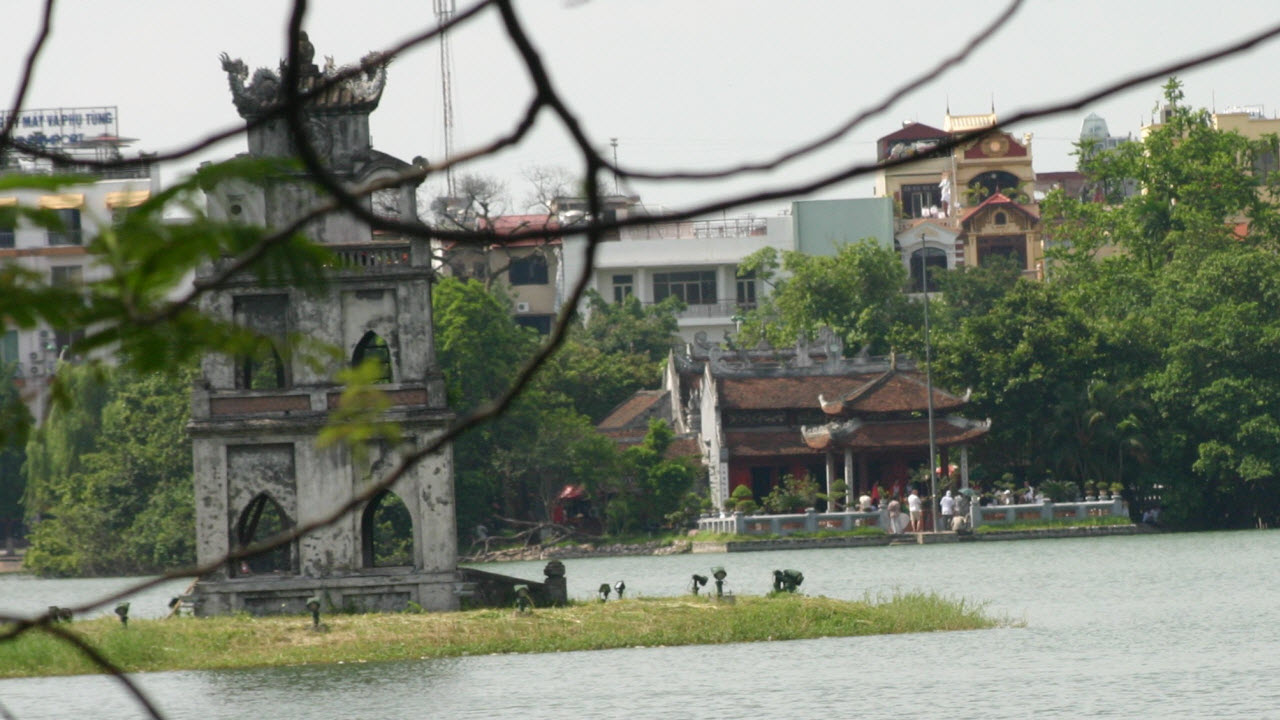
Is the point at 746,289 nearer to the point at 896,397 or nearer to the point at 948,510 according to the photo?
the point at 896,397

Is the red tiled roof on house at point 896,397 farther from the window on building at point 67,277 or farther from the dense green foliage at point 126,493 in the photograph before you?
the window on building at point 67,277

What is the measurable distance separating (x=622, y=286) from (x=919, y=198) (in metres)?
13.2

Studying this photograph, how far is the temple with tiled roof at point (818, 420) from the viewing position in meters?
45.1

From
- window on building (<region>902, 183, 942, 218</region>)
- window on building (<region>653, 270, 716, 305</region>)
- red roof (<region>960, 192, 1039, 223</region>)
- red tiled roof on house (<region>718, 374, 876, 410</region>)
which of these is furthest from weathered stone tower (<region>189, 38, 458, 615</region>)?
window on building (<region>902, 183, 942, 218</region>)

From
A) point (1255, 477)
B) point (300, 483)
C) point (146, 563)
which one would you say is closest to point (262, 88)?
point (300, 483)

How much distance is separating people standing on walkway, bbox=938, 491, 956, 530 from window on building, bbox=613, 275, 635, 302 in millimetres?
21091

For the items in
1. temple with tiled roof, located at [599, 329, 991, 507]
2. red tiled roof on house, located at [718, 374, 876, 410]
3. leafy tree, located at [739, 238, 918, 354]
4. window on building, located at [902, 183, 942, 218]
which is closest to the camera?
temple with tiled roof, located at [599, 329, 991, 507]

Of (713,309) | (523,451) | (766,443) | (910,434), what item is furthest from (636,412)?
(713,309)

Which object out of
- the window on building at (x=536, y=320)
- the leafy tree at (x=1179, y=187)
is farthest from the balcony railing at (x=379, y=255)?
the window on building at (x=536, y=320)

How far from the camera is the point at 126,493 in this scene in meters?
43.4

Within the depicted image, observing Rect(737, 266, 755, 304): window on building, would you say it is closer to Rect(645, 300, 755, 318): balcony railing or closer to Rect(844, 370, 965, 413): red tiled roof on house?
Rect(645, 300, 755, 318): balcony railing

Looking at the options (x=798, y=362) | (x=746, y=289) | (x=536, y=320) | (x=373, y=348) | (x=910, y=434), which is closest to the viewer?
(x=373, y=348)

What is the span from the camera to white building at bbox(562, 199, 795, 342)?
62.5 metres

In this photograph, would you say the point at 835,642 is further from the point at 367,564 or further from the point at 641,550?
the point at 641,550
